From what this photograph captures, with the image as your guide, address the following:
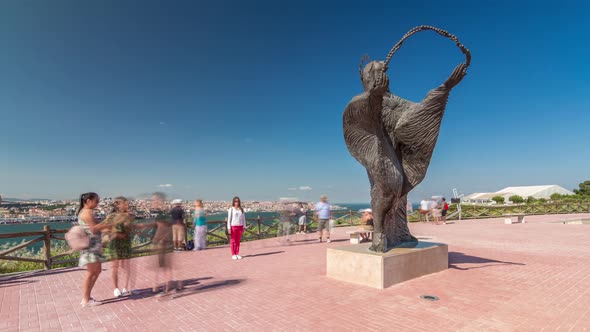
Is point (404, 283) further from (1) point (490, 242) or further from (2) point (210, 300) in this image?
(1) point (490, 242)

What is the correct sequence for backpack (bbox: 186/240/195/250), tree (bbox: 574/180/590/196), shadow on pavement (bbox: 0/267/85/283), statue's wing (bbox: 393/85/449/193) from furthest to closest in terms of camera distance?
1. tree (bbox: 574/180/590/196)
2. backpack (bbox: 186/240/195/250)
3. shadow on pavement (bbox: 0/267/85/283)
4. statue's wing (bbox: 393/85/449/193)

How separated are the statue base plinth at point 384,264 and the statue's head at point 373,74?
3.04 m

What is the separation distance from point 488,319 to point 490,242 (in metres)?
8.27

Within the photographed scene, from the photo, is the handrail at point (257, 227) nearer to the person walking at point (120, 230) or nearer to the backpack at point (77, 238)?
the person walking at point (120, 230)

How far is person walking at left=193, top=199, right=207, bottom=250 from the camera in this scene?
9289 mm

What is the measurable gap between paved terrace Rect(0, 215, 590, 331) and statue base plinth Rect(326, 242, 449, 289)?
208mm

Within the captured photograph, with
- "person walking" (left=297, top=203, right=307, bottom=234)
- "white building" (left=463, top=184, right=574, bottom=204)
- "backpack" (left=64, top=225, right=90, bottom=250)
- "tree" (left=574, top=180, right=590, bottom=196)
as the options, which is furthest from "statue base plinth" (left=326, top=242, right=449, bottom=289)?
"white building" (left=463, top=184, right=574, bottom=204)

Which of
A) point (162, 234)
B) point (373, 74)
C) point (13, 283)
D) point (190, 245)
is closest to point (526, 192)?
point (190, 245)

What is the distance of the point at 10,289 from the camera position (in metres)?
5.74

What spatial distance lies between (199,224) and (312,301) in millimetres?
5997

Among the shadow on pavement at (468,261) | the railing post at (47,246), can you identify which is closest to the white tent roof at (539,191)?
the shadow on pavement at (468,261)

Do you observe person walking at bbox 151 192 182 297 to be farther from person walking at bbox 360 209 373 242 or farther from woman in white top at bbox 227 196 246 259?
person walking at bbox 360 209 373 242

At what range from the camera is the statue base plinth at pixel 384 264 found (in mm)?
5266

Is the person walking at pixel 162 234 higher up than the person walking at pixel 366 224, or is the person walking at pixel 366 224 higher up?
the person walking at pixel 162 234
